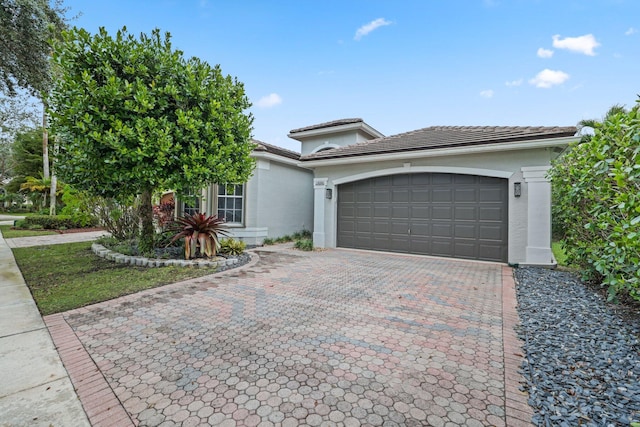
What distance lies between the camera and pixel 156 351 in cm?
319

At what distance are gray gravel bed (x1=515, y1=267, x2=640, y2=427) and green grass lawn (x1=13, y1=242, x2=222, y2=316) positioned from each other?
237 inches

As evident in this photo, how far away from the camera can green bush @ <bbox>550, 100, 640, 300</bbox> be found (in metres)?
3.19

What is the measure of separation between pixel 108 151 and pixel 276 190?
21.0 ft

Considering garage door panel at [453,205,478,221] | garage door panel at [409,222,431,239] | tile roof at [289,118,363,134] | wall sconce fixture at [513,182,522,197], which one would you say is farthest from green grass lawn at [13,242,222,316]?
tile roof at [289,118,363,134]

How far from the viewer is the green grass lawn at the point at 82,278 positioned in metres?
4.86

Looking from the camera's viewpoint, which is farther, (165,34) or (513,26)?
(513,26)

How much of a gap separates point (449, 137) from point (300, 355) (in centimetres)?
847

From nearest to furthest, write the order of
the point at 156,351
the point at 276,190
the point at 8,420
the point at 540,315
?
1. the point at 8,420
2. the point at 156,351
3. the point at 540,315
4. the point at 276,190

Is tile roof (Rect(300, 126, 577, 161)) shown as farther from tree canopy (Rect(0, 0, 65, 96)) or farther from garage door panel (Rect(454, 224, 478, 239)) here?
tree canopy (Rect(0, 0, 65, 96))

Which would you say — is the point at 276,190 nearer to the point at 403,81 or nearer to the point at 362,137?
the point at 362,137

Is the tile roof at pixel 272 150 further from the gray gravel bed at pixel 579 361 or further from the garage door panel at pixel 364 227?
the gray gravel bed at pixel 579 361

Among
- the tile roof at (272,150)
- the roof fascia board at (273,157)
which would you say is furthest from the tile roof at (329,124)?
the roof fascia board at (273,157)

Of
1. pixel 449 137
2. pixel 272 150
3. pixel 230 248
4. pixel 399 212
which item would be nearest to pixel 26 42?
pixel 272 150

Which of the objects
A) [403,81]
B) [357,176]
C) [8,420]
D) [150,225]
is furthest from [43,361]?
[403,81]
